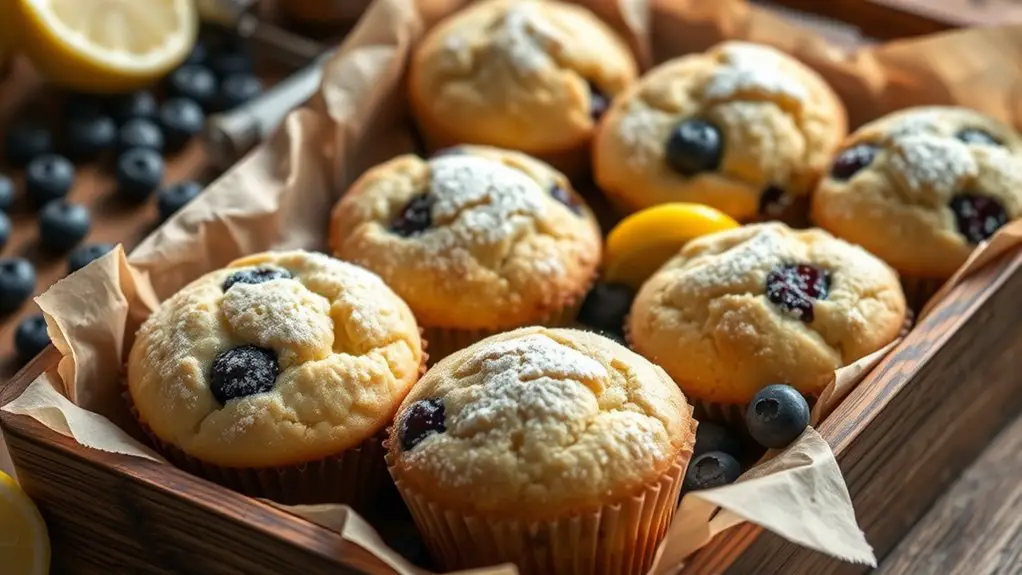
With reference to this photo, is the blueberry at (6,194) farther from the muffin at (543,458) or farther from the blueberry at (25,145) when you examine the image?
the muffin at (543,458)

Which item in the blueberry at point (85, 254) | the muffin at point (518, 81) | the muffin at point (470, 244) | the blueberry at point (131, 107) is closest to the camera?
the muffin at point (470, 244)

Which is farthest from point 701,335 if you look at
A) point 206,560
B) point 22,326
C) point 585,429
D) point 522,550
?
point 22,326

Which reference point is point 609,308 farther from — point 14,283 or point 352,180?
point 14,283

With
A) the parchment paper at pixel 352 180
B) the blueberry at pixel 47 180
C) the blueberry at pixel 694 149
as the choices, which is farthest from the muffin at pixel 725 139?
the blueberry at pixel 47 180

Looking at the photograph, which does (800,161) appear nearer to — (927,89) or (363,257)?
(927,89)

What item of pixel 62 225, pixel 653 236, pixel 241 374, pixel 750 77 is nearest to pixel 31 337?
pixel 62 225
